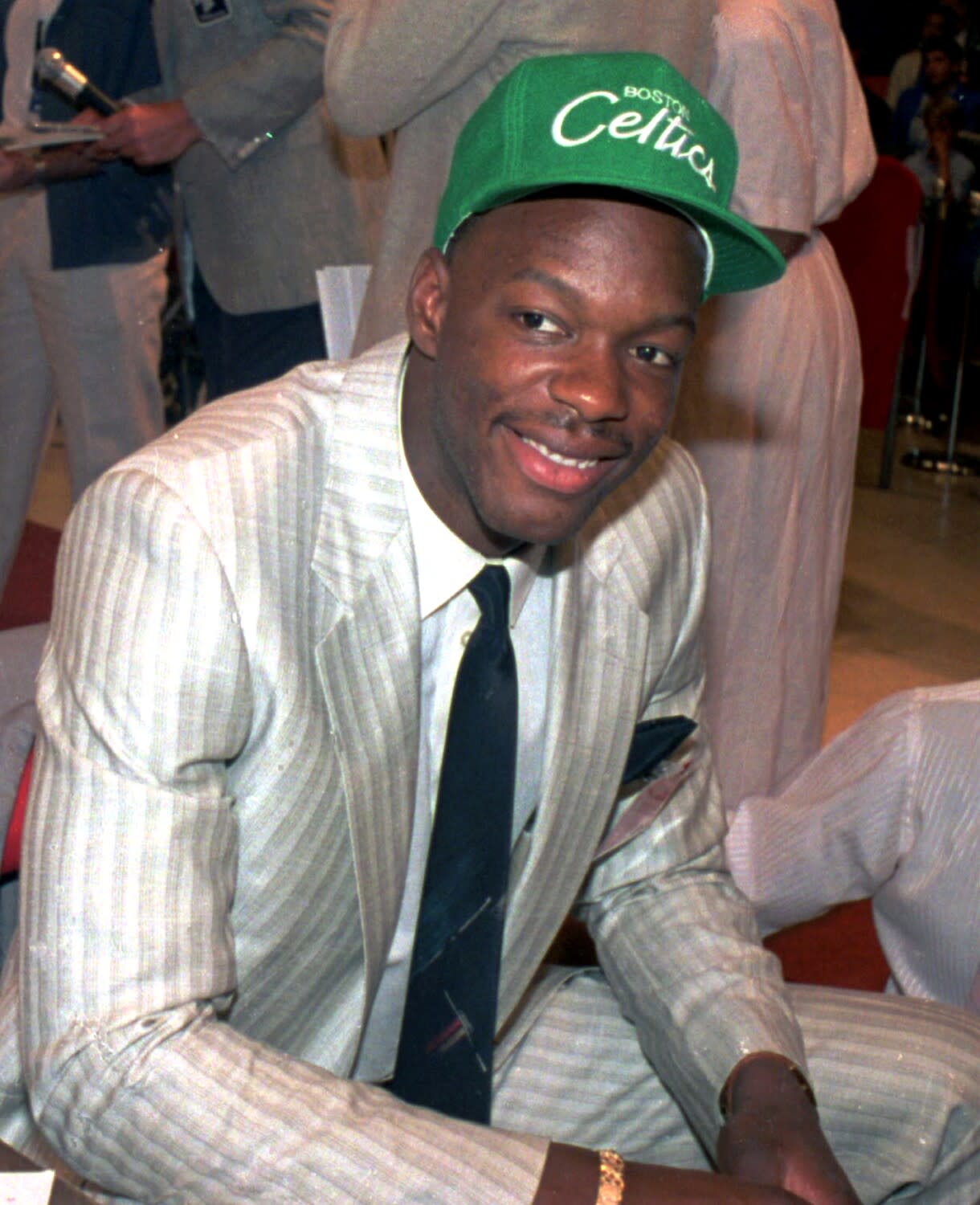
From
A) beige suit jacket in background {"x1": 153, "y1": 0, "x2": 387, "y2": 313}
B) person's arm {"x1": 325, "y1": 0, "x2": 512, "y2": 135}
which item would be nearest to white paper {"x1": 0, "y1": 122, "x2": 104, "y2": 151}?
beige suit jacket in background {"x1": 153, "y1": 0, "x2": 387, "y2": 313}

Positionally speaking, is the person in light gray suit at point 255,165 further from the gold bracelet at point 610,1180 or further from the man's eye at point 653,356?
the gold bracelet at point 610,1180

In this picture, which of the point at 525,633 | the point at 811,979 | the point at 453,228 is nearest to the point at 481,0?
the point at 453,228

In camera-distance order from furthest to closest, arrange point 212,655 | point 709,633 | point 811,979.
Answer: point 709,633 < point 811,979 < point 212,655

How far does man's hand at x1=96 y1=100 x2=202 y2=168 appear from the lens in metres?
2.86

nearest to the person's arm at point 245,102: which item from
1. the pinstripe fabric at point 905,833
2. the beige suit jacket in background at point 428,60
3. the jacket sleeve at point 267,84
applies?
the jacket sleeve at point 267,84

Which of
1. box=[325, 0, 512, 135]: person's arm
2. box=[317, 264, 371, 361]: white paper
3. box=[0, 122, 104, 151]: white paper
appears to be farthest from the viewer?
box=[0, 122, 104, 151]: white paper

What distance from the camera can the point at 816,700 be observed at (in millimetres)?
3072

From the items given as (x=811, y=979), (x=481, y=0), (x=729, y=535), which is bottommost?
(x=811, y=979)

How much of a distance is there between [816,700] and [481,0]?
1.50 meters

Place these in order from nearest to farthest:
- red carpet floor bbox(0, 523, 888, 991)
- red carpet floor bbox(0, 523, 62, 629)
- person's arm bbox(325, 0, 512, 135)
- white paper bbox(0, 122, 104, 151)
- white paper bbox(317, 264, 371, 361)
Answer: person's arm bbox(325, 0, 512, 135)
white paper bbox(317, 264, 371, 361)
red carpet floor bbox(0, 523, 888, 991)
white paper bbox(0, 122, 104, 151)
red carpet floor bbox(0, 523, 62, 629)

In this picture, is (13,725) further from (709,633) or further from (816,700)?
(816,700)

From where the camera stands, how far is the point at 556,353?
1308 millimetres

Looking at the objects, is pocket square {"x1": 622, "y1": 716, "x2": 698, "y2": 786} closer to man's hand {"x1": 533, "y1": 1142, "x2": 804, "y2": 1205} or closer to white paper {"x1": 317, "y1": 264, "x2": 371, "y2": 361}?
man's hand {"x1": 533, "y1": 1142, "x2": 804, "y2": 1205}

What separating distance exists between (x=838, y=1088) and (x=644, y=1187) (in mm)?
407
